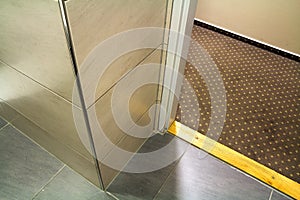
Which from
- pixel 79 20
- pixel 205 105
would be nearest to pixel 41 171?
pixel 79 20

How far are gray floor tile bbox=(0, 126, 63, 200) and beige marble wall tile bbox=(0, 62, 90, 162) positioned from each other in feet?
1.07

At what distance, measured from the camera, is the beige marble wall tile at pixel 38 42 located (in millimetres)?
569

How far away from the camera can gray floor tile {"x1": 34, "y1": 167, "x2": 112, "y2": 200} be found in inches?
47.4

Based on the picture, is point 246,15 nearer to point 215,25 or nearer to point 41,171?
point 215,25

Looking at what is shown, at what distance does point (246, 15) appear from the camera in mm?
A: 2109

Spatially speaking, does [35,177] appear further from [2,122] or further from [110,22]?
[110,22]

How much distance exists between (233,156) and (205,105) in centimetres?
44

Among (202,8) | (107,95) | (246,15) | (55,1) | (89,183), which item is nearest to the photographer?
(55,1)

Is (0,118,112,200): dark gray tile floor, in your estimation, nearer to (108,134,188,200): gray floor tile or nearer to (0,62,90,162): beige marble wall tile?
(108,134,188,200): gray floor tile

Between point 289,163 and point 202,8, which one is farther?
point 202,8

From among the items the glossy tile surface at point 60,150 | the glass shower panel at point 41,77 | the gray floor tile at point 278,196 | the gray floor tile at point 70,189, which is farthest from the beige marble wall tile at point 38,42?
the gray floor tile at point 278,196

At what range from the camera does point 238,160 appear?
4.54 ft

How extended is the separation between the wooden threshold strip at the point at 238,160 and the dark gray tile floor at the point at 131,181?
4 cm

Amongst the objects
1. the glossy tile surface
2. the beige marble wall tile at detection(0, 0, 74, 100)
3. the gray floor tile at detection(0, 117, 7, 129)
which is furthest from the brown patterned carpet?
the gray floor tile at detection(0, 117, 7, 129)
